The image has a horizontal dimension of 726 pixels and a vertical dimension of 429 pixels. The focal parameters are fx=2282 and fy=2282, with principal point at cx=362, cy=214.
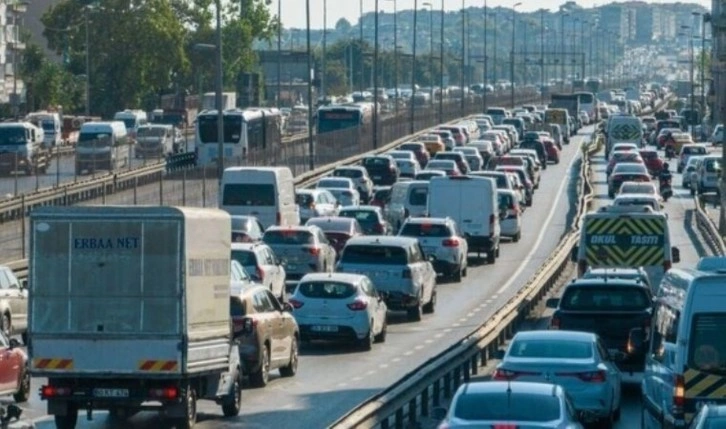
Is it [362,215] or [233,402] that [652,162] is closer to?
[362,215]

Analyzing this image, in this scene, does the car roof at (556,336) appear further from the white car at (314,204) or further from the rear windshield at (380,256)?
the white car at (314,204)

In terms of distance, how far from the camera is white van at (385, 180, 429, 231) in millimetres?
62531

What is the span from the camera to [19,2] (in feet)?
519

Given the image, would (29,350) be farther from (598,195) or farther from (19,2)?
(19,2)

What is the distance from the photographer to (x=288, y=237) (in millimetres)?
46688

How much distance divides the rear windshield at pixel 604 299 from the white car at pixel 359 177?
143ft

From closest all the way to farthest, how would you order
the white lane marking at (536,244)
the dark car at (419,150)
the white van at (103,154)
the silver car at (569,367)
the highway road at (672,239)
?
the silver car at (569,367) < the highway road at (672,239) < the white lane marking at (536,244) < the white van at (103,154) < the dark car at (419,150)

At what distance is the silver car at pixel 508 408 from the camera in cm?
1964

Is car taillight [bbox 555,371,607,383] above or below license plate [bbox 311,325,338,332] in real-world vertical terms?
above

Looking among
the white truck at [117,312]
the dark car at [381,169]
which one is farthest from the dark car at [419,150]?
the white truck at [117,312]

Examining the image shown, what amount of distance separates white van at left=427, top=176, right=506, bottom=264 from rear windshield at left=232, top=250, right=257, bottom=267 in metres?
17.0

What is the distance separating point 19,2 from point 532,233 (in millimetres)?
93397

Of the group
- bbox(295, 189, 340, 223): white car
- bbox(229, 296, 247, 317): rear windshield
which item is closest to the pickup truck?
bbox(229, 296, 247, 317): rear windshield

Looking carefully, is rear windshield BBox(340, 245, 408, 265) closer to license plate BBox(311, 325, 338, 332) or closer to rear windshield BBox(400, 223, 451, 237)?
license plate BBox(311, 325, 338, 332)
